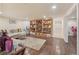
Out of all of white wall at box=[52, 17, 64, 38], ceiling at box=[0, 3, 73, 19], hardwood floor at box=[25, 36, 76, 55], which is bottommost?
hardwood floor at box=[25, 36, 76, 55]

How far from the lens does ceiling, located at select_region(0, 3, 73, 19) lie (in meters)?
2.04

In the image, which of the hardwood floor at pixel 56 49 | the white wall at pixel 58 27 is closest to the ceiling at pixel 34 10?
the white wall at pixel 58 27

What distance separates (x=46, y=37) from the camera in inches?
82.0

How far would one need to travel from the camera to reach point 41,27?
2.11 m

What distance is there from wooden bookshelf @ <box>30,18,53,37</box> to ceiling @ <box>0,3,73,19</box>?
9 centimetres

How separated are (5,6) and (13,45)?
66 centimetres

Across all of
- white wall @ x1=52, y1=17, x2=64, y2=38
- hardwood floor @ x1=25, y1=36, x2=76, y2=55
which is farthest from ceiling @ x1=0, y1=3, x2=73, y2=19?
hardwood floor @ x1=25, y1=36, x2=76, y2=55

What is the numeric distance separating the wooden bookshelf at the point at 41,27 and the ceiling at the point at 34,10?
9 centimetres

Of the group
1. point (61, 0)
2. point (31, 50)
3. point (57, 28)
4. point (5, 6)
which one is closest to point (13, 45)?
point (31, 50)

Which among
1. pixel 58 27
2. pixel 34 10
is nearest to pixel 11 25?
pixel 34 10

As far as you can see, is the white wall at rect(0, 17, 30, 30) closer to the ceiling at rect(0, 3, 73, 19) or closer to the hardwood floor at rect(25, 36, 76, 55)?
the ceiling at rect(0, 3, 73, 19)
